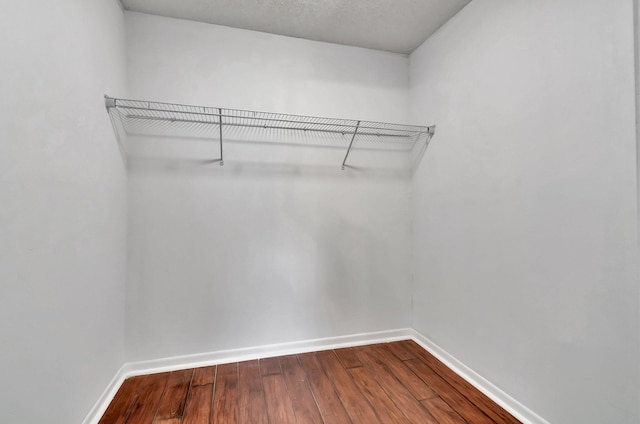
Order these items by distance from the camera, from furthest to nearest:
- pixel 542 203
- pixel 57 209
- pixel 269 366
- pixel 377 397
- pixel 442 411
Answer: pixel 269 366 < pixel 377 397 < pixel 442 411 < pixel 542 203 < pixel 57 209

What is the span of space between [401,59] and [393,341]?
229 cm

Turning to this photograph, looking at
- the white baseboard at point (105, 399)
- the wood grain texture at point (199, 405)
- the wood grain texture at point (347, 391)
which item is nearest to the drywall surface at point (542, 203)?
the wood grain texture at point (347, 391)

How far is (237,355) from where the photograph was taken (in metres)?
1.90

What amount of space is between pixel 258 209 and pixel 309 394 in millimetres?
1181

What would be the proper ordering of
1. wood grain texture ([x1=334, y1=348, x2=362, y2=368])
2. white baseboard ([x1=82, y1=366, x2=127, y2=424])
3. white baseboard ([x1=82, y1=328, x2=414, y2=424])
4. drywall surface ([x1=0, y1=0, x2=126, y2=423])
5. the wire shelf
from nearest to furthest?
drywall surface ([x1=0, y1=0, x2=126, y2=423]) < white baseboard ([x1=82, y1=366, x2=127, y2=424]) < white baseboard ([x1=82, y1=328, x2=414, y2=424]) < the wire shelf < wood grain texture ([x1=334, y1=348, x2=362, y2=368])

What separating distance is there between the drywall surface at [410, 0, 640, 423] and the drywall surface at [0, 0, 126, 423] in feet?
6.63

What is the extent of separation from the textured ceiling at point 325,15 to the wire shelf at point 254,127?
0.59 m

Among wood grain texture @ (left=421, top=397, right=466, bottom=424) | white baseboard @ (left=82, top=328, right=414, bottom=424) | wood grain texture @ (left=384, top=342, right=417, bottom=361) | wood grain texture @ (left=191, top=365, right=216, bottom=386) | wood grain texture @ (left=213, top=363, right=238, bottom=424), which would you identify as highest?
white baseboard @ (left=82, top=328, right=414, bottom=424)

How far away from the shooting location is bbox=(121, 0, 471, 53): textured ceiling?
66.2 inches

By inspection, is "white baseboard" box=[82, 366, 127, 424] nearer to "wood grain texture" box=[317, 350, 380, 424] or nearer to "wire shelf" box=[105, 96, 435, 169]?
"wood grain texture" box=[317, 350, 380, 424]

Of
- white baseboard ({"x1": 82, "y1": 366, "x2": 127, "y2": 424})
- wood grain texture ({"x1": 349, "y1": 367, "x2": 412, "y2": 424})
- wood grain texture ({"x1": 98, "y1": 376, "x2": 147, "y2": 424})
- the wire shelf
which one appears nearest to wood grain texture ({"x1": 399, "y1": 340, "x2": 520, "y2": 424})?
wood grain texture ({"x1": 349, "y1": 367, "x2": 412, "y2": 424})

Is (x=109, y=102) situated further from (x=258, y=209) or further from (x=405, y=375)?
(x=405, y=375)

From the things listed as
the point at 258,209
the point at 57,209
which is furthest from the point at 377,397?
the point at 57,209

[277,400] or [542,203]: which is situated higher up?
[542,203]
